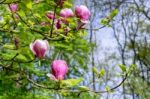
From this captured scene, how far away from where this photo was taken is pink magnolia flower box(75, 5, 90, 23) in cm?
178

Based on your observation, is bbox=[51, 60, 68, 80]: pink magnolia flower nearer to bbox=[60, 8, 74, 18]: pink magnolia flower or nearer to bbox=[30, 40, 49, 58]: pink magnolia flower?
bbox=[30, 40, 49, 58]: pink magnolia flower

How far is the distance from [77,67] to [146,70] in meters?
8.54

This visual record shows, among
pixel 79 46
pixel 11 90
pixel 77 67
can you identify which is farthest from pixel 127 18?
pixel 11 90

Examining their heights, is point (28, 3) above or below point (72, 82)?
above

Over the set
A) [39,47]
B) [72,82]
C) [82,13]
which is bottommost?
[72,82]

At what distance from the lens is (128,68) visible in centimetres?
172

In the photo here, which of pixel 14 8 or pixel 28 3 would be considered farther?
pixel 14 8

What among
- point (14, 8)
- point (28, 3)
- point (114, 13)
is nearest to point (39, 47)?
point (28, 3)

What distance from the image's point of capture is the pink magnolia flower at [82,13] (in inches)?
69.9

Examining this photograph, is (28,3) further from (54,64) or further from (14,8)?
(54,64)

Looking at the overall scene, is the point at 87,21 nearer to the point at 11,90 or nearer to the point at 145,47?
the point at 11,90

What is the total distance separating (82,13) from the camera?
179cm

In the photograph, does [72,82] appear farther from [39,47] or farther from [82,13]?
[82,13]

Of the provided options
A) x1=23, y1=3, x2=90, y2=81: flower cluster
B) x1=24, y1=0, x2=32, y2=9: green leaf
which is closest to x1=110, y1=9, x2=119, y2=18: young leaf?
x1=23, y1=3, x2=90, y2=81: flower cluster
